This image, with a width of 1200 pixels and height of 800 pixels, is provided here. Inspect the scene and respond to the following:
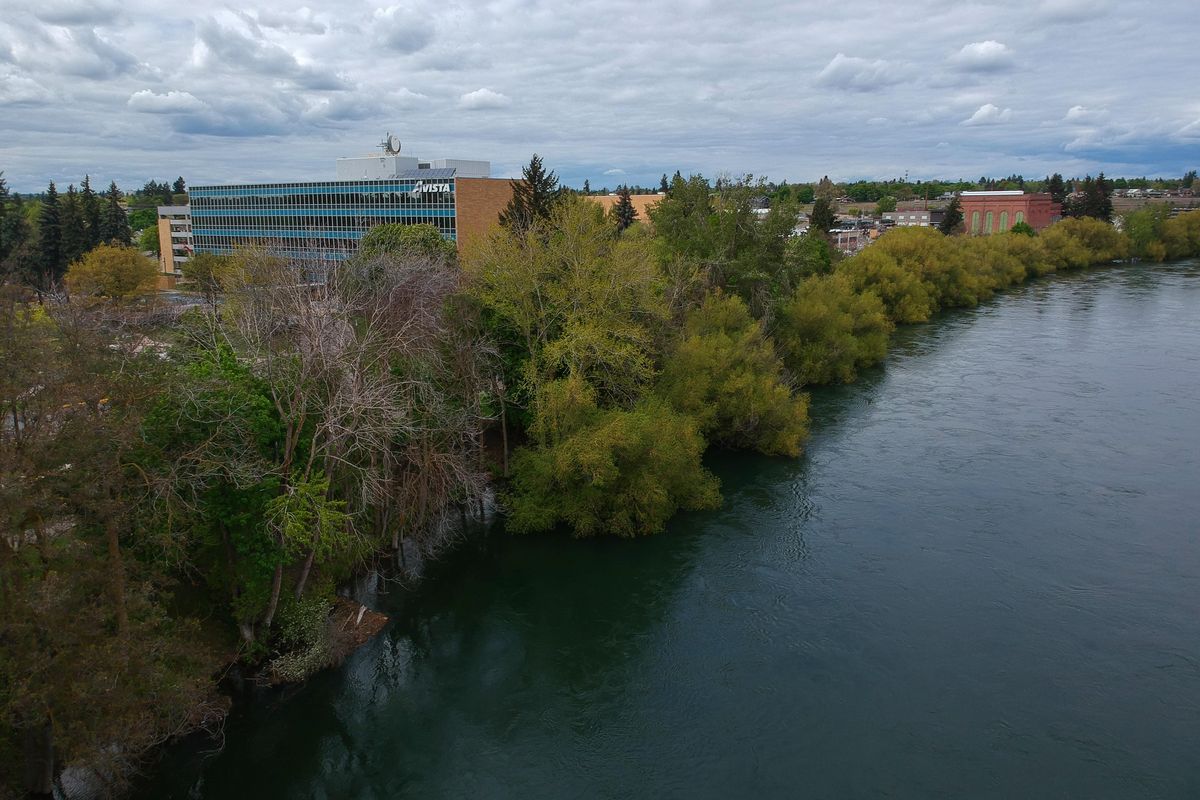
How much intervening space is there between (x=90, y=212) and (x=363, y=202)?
24288mm

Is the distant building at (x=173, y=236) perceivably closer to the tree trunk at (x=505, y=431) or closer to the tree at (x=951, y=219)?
the tree trunk at (x=505, y=431)

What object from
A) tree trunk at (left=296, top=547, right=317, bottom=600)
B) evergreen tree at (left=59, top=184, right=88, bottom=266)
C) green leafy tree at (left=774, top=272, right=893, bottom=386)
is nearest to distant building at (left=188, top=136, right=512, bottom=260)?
evergreen tree at (left=59, top=184, right=88, bottom=266)

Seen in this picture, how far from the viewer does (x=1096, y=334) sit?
55625mm

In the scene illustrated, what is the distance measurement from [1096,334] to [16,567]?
6116cm

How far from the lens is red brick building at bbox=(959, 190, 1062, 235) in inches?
4990

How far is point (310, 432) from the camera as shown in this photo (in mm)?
18922

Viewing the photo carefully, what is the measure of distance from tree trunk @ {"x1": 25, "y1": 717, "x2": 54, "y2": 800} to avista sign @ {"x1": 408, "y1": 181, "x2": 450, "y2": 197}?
58567 mm

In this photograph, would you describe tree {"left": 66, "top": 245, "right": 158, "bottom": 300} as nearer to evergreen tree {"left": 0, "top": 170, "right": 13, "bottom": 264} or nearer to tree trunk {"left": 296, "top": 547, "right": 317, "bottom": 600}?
evergreen tree {"left": 0, "top": 170, "right": 13, "bottom": 264}

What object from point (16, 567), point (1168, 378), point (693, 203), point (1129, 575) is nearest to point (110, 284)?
point (693, 203)

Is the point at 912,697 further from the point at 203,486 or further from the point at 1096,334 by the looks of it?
the point at 1096,334

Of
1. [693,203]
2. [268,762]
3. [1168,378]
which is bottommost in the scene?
[268,762]

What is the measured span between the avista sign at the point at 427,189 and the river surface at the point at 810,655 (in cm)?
4338

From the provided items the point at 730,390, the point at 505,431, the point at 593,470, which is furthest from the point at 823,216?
the point at 593,470

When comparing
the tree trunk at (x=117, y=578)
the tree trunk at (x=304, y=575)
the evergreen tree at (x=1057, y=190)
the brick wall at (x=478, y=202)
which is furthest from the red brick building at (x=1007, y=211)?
the tree trunk at (x=117, y=578)
